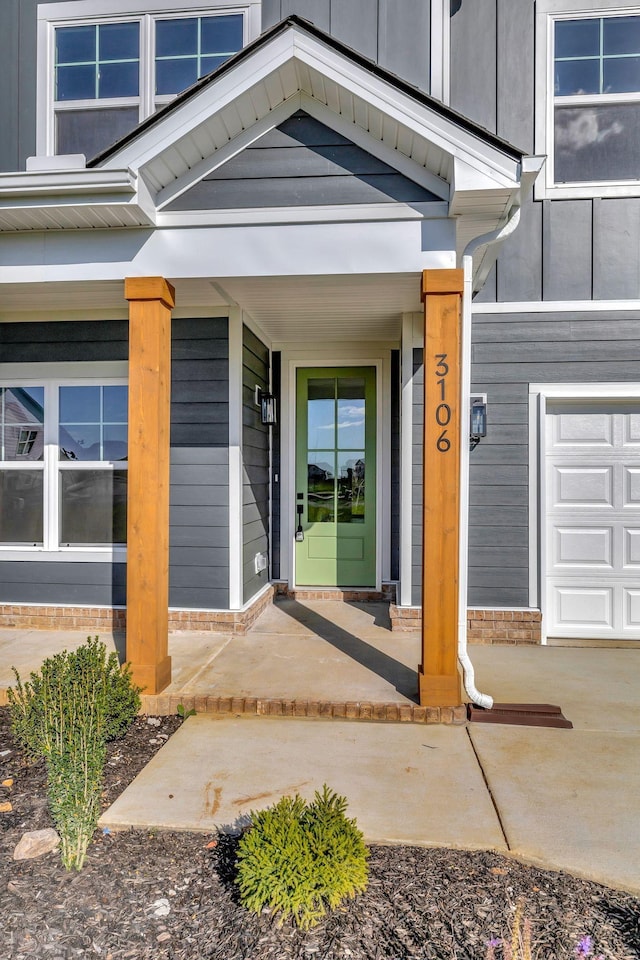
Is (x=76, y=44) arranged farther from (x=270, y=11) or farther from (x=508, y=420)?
(x=508, y=420)

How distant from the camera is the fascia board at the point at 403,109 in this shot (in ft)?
9.66

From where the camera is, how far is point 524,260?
15.2 feet

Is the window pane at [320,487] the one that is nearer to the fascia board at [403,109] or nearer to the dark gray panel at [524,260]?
the dark gray panel at [524,260]

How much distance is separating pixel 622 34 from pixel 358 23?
6.70ft

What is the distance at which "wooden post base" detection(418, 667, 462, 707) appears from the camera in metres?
3.23

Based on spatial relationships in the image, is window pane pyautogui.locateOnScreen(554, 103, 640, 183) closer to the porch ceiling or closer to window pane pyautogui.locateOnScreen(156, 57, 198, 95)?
the porch ceiling

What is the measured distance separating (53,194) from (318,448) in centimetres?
326

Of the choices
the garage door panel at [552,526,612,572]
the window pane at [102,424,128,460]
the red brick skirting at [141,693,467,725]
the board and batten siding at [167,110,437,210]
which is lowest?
the red brick skirting at [141,693,467,725]

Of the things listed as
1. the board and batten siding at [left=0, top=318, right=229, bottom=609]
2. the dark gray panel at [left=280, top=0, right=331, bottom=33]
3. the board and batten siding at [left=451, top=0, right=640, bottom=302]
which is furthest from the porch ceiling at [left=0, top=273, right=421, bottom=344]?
the dark gray panel at [left=280, top=0, right=331, bottom=33]

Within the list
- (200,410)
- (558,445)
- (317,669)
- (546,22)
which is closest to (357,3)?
(546,22)

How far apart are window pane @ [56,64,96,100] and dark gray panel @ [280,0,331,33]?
163 centimetres

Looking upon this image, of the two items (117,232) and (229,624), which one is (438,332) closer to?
(117,232)

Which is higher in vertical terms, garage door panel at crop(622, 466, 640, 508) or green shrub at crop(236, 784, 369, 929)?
garage door panel at crop(622, 466, 640, 508)

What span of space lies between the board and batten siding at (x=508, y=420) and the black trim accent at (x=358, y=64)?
178 cm
